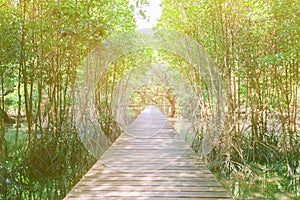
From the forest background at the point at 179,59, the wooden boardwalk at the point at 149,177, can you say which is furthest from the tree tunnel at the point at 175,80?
the wooden boardwalk at the point at 149,177

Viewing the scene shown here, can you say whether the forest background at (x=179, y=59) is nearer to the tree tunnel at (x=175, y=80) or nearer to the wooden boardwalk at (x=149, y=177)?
the tree tunnel at (x=175, y=80)

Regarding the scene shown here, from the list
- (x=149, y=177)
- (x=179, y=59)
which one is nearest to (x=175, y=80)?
(x=179, y=59)

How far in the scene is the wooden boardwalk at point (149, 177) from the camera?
10.7 feet

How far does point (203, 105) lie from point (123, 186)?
3.10 m

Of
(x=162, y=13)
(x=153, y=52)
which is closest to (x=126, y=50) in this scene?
(x=153, y=52)

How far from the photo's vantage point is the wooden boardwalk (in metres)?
3.27

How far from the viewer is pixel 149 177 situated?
3.89m

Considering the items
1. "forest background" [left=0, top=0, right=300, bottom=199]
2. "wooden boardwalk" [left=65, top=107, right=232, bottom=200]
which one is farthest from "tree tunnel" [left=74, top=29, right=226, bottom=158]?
"wooden boardwalk" [left=65, top=107, right=232, bottom=200]

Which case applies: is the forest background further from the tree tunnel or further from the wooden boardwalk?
the wooden boardwalk

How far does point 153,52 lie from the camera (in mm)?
6863

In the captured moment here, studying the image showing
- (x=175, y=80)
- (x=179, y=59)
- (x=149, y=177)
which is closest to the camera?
(x=149, y=177)

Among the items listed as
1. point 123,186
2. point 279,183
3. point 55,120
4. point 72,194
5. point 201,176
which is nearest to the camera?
point 72,194

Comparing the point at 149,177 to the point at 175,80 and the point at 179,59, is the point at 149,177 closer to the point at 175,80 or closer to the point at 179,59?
the point at 175,80

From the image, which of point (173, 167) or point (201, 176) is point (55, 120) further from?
point (201, 176)
